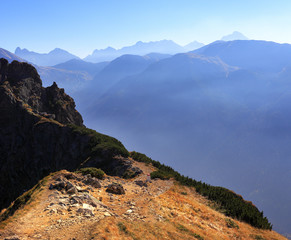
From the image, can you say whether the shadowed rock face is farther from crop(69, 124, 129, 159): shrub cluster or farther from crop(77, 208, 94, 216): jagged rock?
crop(77, 208, 94, 216): jagged rock

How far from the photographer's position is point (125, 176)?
39312 mm

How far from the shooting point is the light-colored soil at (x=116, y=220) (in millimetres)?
12812

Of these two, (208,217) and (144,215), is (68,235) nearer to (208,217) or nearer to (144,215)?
(144,215)

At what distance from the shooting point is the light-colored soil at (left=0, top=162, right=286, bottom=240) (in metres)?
12.8

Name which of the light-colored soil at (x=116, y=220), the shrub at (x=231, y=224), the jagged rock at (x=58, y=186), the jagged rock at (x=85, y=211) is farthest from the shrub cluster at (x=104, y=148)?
the jagged rock at (x=85, y=211)

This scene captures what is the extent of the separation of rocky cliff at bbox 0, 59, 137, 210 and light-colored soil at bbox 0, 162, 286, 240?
98.3 ft

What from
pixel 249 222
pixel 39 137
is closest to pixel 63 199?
pixel 249 222

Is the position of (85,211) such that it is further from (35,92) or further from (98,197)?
(35,92)

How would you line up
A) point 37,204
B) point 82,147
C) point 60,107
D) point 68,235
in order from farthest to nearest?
point 60,107 < point 82,147 < point 37,204 < point 68,235

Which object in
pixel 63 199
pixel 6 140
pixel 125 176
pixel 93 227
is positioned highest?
pixel 93 227

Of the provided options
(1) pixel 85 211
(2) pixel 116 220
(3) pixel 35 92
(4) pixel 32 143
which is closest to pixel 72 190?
(1) pixel 85 211

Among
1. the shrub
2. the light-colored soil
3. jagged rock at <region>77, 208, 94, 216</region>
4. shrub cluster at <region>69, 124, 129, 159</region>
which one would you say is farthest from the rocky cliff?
jagged rock at <region>77, 208, 94, 216</region>

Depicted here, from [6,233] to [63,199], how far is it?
551 centimetres

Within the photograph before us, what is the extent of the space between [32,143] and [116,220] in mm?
70149
